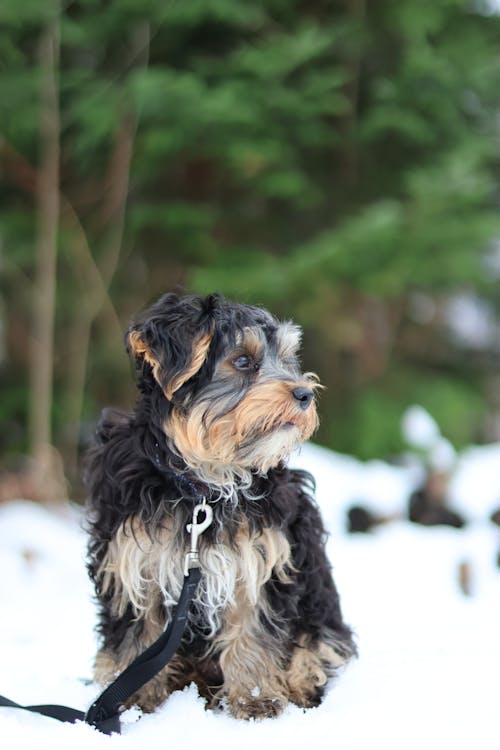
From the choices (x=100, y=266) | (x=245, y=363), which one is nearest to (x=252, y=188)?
(x=100, y=266)

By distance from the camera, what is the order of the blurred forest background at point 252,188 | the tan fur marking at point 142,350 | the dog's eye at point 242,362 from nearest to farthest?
the tan fur marking at point 142,350 < the dog's eye at point 242,362 < the blurred forest background at point 252,188

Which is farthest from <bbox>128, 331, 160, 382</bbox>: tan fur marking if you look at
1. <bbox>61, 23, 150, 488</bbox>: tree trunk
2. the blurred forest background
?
<bbox>61, 23, 150, 488</bbox>: tree trunk

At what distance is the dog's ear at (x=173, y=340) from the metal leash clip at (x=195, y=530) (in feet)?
1.33

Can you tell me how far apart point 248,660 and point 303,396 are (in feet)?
3.28

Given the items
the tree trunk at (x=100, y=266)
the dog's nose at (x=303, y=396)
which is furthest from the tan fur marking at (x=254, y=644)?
the tree trunk at (x=100, y=266)

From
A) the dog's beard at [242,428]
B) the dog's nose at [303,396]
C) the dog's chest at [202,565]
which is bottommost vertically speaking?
the dog's chest at [202,565]

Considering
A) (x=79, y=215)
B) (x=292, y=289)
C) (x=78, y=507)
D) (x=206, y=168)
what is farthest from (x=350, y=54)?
(x=78, y=507)

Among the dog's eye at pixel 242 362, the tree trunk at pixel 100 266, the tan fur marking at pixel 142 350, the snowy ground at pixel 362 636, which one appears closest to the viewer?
the snowy ground at pixel 362 636

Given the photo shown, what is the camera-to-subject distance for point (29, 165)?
28.2 ft

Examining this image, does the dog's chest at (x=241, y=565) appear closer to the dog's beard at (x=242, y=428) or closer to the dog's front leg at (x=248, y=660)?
the dog's front leg at (x=248, y=660)

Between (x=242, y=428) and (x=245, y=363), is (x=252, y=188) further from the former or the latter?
(x=242, y=428)

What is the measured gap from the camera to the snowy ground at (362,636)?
2770 mm

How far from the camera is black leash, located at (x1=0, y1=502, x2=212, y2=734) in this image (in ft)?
9.22

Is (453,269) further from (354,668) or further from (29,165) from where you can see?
(354,668)
